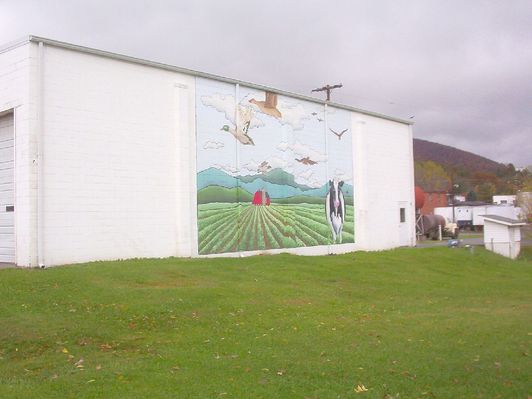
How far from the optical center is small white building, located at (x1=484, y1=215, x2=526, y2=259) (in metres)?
35.8

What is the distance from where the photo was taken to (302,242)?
2803 cm

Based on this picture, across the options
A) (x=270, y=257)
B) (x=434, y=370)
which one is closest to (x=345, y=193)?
(x=270, y=257)

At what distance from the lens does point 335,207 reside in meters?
30.6

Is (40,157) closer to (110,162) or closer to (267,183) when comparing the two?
(110,162)

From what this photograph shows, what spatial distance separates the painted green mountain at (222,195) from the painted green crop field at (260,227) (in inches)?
8.3

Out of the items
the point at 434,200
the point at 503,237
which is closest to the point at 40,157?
the point at 503,237

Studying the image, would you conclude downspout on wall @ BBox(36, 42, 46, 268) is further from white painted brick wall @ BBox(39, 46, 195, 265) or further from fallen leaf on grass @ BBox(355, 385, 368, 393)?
fallen leaf on grass @ BBox(355, 385, 368, 393)

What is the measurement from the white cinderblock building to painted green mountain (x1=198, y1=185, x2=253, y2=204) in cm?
4

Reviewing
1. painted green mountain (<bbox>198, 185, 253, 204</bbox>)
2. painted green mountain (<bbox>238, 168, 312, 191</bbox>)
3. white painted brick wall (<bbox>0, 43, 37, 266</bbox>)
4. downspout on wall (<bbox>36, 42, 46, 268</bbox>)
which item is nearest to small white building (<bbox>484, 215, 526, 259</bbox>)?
painted green mountain (<bbox>238, 168, 312, 191</bbox>)

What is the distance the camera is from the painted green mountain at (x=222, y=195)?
76.0 ft

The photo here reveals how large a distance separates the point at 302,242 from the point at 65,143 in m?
12.5

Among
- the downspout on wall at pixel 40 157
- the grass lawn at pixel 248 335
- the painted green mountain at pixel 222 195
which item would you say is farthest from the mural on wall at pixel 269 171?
the downspout on wall at pixel 40 157

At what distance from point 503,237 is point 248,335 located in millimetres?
29048

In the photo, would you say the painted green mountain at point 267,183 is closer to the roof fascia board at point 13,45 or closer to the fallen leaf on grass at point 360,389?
the roof fascia board at point 13,45
